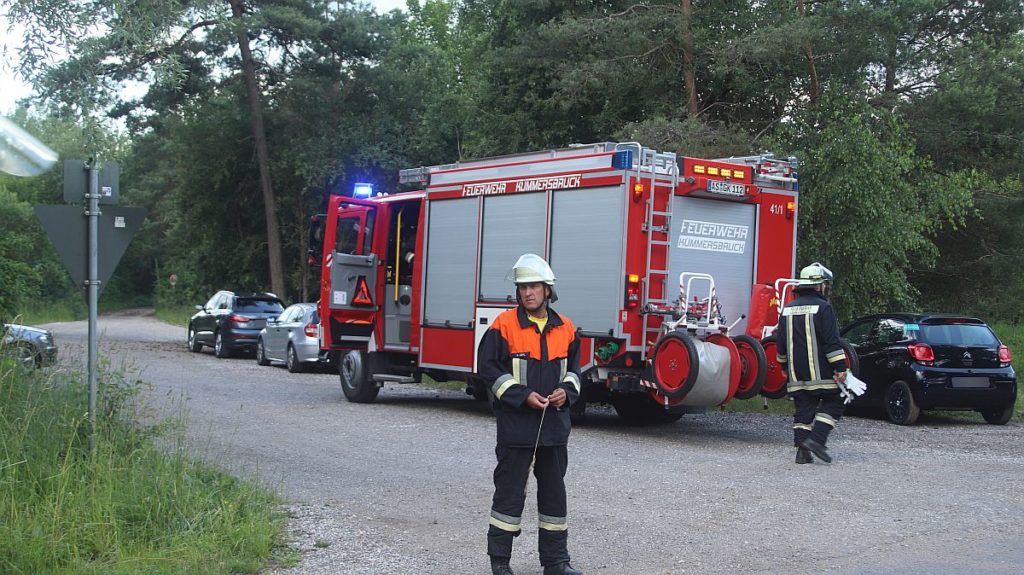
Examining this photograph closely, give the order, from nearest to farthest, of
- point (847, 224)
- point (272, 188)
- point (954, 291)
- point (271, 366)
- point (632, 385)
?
point (632, 385) → point (847, 224) → point (271, 366) → point (954, 291) → point (272, 188)

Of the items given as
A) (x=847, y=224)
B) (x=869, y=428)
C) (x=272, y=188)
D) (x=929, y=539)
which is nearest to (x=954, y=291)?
(x=847, y=224)

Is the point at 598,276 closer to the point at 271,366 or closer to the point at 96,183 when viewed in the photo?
the point at 96,183

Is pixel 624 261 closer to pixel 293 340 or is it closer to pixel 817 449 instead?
pixel 817 449

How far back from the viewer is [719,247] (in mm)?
12484

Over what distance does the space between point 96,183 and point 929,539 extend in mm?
5909

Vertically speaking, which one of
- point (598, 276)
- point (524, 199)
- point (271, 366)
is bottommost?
point (271, 366)

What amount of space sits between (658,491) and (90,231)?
4.62m

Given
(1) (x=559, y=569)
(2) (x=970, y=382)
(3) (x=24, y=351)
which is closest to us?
(1) (x=559, y=569)

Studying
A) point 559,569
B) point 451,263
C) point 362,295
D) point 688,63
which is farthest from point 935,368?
point 688,63

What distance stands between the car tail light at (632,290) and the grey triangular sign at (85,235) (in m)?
5.59

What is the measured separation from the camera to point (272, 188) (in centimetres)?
A: 3538

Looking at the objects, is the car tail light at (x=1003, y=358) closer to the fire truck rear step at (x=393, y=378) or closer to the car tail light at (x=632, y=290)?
the car tail light at (x=632, y=290)

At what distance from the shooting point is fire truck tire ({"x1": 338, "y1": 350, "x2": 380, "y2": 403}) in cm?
1563

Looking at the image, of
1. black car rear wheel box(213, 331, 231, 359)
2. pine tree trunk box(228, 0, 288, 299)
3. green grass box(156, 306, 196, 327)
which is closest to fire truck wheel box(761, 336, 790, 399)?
black car rear wheel box(213, 331, 231, 359)
